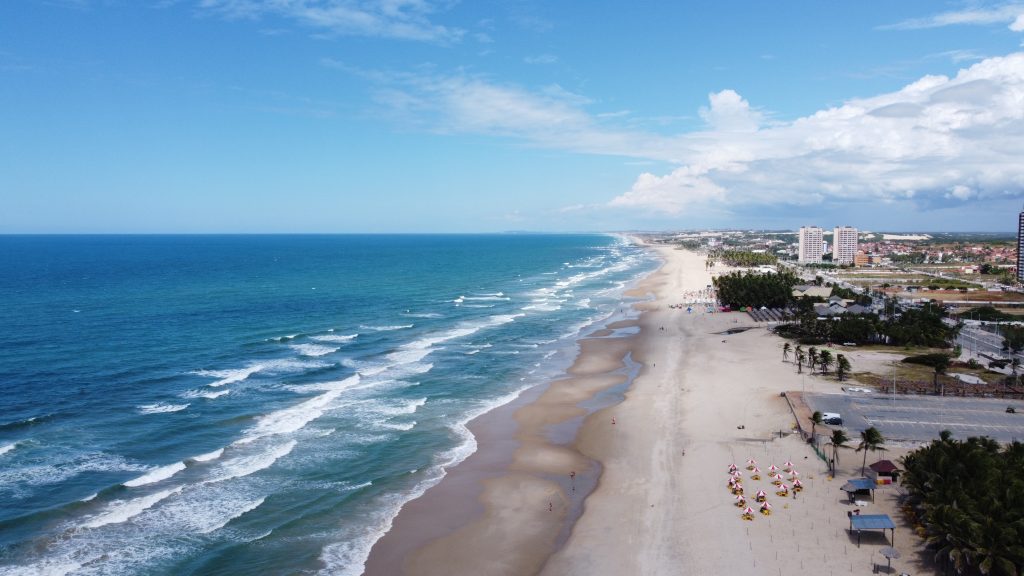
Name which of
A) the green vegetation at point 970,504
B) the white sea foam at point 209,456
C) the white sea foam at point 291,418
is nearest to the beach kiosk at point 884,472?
the green vegetation at point 970,504

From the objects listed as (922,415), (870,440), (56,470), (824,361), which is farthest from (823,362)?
(56,470)

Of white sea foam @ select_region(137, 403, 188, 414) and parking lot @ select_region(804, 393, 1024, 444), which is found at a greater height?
white sea foam @ select_region(137, 403, 188, 414)

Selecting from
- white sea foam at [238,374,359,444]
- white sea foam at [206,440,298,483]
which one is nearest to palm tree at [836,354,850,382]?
white sea foam at [238,374,359,444]

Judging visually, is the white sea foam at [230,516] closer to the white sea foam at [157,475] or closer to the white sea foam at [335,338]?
the white sea foam at [157,475]

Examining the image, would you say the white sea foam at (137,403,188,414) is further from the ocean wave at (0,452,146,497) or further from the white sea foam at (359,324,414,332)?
the white sea foam at (359,324,414,332)

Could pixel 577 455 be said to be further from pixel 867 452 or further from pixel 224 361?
pixel 224 361

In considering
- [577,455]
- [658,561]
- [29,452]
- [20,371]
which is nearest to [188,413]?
[29,452]

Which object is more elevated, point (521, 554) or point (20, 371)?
point (20, 371)
